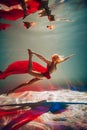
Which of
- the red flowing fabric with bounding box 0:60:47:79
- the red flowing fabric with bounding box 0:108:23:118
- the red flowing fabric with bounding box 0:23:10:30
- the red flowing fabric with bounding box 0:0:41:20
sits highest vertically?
the red flowing fabric with bounding box 0:0:41:20

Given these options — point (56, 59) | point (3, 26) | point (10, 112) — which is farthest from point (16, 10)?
point (10, 112)

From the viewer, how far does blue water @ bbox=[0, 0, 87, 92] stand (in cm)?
239

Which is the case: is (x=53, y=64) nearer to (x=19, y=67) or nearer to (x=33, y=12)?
(x=19, y=67)

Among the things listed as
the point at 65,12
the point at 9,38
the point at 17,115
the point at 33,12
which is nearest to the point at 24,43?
the point at 9,38

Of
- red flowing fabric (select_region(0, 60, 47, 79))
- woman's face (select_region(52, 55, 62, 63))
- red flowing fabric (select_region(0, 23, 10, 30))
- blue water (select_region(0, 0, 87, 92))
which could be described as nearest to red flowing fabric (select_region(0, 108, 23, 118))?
blue water (select_region(0, 0, 87, 92))

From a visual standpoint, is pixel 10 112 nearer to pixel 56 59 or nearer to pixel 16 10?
pixel 56 59

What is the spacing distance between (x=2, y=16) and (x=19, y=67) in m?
0.58

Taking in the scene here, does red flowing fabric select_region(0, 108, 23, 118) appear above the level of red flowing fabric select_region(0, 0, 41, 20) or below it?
below

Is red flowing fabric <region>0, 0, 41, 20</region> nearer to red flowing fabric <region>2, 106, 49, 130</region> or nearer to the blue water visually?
the blue water

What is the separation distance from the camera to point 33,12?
2459 millimetres

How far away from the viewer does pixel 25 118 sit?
7.70 ft

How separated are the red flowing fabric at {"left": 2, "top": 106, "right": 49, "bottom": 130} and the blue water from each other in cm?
29

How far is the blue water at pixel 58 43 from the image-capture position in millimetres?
2391

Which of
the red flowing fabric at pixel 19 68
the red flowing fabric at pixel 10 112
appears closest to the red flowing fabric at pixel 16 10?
the red flowing fabric at pixel 19 68
